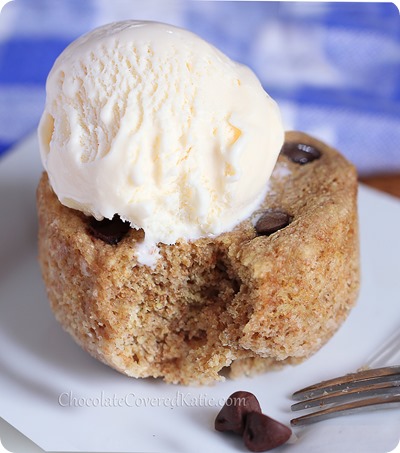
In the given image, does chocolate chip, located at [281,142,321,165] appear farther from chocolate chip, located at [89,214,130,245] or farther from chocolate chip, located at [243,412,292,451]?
chocolate chip, located at [243,412,292,451]

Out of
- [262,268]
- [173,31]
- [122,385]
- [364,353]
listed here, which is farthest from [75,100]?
[364,353]

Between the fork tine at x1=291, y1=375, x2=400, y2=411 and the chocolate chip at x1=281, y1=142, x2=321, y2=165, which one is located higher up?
the chocolate chip at x1=281, y1=142, x2=321, y2=165

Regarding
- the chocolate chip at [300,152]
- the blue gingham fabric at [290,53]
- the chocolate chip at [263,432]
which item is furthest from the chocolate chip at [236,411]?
the blue gingham fabric at [290,53]

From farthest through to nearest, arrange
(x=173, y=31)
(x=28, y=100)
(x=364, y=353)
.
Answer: (x=28, y=100) < (x=364, y=353) < (x=173, y=31)

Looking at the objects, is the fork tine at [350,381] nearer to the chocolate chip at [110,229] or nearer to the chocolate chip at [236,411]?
the chocolate chip at [236,411]

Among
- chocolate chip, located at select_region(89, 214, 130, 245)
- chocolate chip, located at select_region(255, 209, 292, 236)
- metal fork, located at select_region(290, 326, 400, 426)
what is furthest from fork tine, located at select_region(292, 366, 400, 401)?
chocolate chip, located at select_region(89, 214, 130, 245)

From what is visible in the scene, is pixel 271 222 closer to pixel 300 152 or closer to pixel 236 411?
pixel 300 152

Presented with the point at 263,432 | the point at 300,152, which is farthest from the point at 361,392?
the point at 300,152

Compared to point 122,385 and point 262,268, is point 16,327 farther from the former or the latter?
point 262,268
